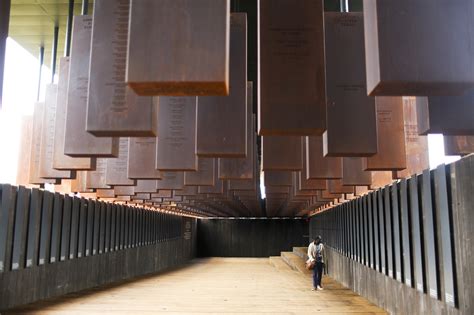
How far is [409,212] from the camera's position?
7898mm

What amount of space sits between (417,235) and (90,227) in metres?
9.53

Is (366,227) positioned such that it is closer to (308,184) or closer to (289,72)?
(308,184)

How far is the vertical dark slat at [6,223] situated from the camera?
9023 millimetres

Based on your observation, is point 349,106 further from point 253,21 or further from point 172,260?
point 172,260

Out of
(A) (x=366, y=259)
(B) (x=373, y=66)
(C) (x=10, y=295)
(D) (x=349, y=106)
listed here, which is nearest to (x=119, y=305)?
(C) (x=10, y=295)

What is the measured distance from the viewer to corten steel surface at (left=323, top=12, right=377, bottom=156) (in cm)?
258

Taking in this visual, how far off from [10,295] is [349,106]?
29.8ft

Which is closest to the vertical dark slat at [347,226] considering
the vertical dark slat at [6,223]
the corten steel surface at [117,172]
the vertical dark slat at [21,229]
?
the vertical dark slat at [21,229]

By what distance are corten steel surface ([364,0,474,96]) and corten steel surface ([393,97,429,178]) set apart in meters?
3.38

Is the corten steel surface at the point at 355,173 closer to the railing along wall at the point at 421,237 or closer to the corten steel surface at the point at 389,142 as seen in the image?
the railing along wall at the point at 421,237

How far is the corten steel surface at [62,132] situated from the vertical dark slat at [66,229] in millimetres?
8304

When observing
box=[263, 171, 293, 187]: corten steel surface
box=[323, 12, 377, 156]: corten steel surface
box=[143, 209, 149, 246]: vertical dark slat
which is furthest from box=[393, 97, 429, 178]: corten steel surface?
box=[143, 209, 149, 246]: vertical dark slat

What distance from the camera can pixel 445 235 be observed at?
618cm

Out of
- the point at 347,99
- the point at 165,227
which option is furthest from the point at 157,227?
the point at 347,99
